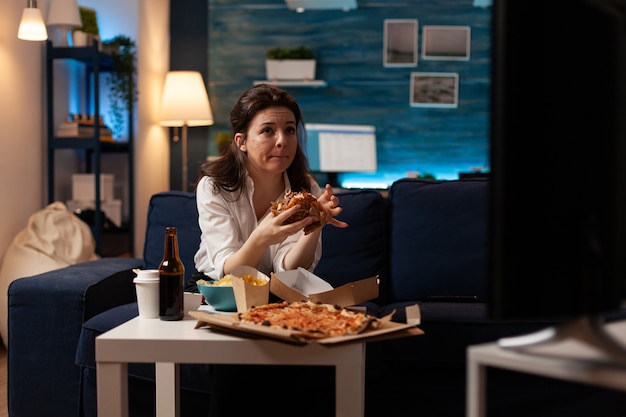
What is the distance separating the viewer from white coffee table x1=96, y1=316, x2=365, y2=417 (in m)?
1.48

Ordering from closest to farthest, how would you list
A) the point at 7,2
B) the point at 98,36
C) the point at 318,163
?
the point at 7,2 < the point at 98,36 < the point at 318,163

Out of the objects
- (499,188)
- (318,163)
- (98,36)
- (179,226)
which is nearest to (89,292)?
(179,226)

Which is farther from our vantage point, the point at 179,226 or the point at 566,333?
the point at 179,226

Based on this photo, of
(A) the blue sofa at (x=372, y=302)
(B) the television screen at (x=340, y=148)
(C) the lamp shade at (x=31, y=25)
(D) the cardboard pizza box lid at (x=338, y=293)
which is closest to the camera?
(D) the cardboard pizza box lid at (x=338, y=293)

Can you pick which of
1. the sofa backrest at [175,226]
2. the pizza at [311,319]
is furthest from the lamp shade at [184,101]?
the pizza at [311,319]

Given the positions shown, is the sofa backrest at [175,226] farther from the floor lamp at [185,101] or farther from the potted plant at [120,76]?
the floor lamp at [185,101]

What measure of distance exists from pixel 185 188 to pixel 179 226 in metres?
3.40

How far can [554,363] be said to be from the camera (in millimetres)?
938

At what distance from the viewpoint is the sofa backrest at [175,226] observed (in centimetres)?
282

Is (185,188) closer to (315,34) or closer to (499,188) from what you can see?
(315,34)

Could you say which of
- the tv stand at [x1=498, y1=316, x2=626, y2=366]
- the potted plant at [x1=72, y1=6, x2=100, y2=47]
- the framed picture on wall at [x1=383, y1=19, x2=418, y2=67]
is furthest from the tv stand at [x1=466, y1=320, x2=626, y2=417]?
the framed picture on wall at [x1=383, y1=19, x2=418, y2=67]

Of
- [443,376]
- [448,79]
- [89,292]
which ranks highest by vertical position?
[448,79]

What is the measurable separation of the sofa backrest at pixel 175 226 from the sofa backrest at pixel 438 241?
0.73m

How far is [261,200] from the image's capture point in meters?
2.53
